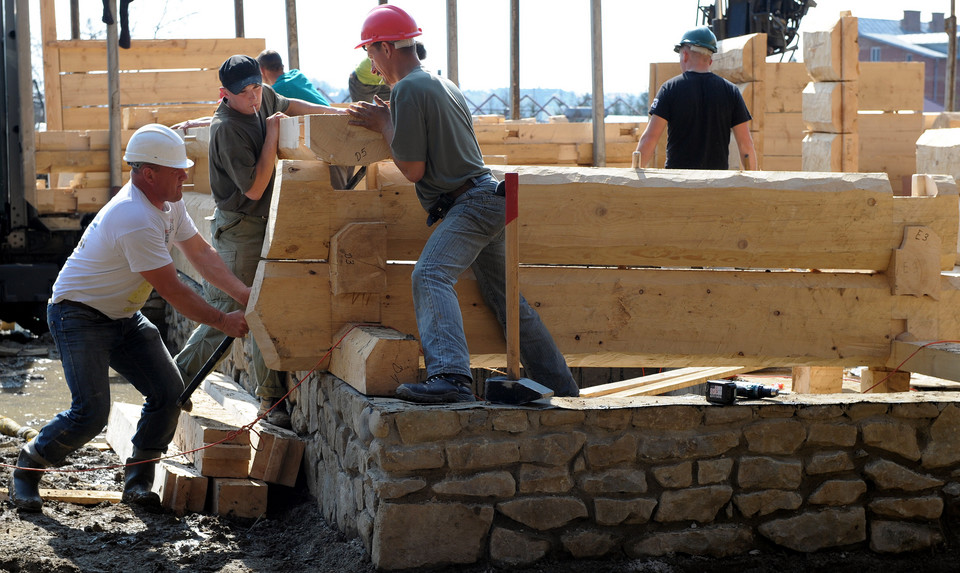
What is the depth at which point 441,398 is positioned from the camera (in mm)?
4406

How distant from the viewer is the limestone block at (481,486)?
14.1 feet

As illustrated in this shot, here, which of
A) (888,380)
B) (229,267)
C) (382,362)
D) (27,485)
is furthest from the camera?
(229,267)

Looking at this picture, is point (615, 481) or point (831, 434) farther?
point (831, 434)

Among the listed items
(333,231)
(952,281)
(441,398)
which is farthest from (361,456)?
(952,281)

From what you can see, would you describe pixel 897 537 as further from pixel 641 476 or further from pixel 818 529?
pixel 641 476

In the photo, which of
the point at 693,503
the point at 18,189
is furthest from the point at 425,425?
the point at 18,189

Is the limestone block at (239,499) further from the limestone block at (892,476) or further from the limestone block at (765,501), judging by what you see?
the limestone block at (892,476)

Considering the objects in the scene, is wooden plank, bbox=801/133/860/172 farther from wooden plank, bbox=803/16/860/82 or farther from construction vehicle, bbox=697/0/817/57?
construction vehicle, bbox=697/0/817/57

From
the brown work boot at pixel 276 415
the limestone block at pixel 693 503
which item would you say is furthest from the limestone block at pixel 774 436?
the brown work boot at pixel 276 415

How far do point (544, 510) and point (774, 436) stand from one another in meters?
1.11

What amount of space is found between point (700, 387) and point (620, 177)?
10.5ft

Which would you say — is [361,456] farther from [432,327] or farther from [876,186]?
[876,186]

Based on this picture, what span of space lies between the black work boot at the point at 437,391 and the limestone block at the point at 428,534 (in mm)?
441

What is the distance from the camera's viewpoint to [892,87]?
12.1 m
